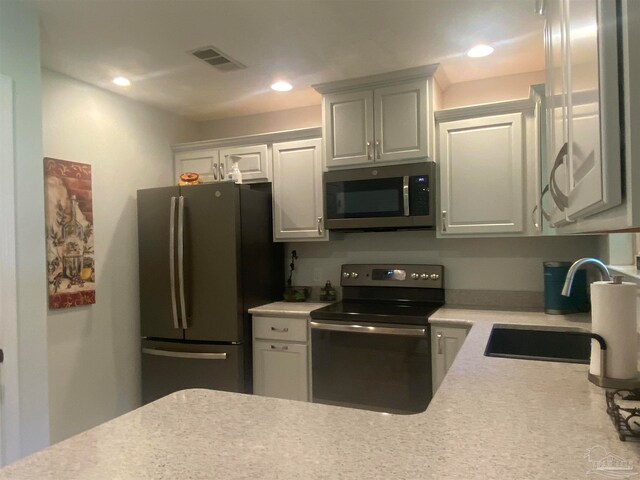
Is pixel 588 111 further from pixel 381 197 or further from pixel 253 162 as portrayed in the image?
pixel 253 162

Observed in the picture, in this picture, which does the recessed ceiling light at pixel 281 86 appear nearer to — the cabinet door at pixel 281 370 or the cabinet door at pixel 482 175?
the cabinet door at pixel 482 175

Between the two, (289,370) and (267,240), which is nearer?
(289,370)

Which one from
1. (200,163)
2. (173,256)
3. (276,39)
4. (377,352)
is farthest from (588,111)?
(200,163)

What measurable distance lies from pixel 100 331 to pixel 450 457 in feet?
8.84

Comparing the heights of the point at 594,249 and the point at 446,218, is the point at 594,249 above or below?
below

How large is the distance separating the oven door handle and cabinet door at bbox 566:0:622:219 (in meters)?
1.75

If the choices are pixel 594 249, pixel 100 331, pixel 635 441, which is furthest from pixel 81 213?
pixel 594 249

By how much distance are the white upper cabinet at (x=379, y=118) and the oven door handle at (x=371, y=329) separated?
3.47ft

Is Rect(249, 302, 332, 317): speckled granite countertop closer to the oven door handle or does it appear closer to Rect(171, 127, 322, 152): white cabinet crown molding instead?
the oven door handle

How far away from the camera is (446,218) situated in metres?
2.79

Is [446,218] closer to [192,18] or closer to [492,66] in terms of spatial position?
[492,66]

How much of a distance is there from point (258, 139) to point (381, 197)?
1.07m

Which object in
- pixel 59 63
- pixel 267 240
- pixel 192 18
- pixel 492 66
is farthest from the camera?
pixel 267 240

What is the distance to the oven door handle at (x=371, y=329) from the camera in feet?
8.18
